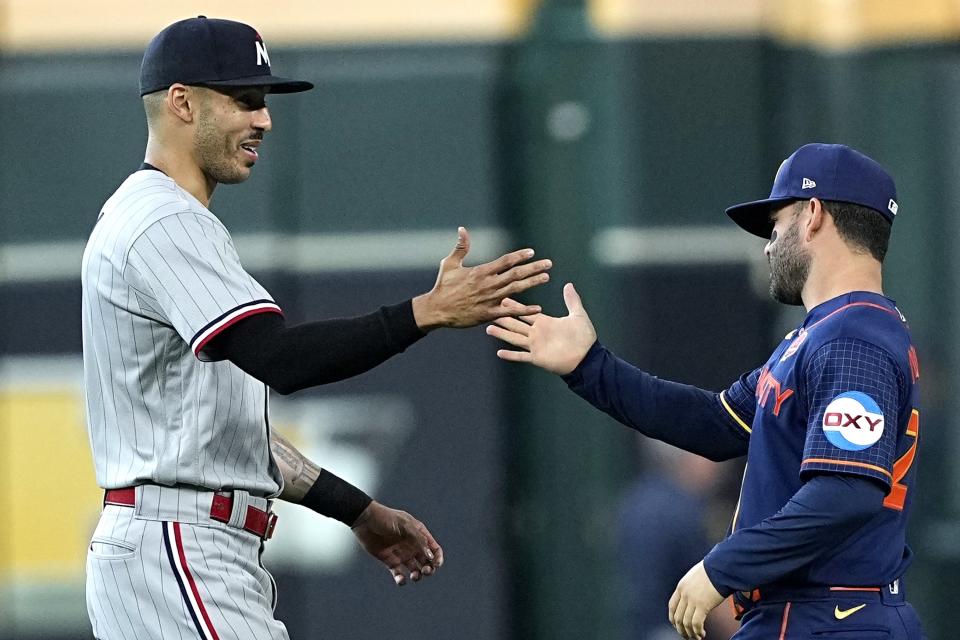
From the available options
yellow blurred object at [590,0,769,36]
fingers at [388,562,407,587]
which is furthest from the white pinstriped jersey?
yellow blurred object at [590,0,769,36]

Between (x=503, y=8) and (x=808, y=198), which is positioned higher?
(x=503, y=8)

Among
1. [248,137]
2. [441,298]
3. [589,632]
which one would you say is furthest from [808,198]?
[589,632]

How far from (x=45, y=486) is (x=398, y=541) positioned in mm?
4438

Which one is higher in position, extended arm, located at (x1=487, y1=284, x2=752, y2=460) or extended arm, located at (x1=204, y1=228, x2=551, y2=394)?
extended arm, located at (x1=204, y1=228, x2=551, y2=394)

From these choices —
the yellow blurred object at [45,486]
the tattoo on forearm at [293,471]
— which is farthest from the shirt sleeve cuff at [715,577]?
the yellow blurred object at [45,486]

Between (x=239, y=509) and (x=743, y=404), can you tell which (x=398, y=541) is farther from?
(x=743, y=404)

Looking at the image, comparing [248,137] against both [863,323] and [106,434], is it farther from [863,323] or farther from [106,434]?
[863,323]

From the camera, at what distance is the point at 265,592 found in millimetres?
3338

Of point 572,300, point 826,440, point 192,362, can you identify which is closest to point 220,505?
point 192,362

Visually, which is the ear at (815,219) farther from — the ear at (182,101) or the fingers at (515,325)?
the ear at (182,101)

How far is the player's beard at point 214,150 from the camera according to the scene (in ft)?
11.0

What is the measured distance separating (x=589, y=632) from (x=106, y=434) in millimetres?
4892

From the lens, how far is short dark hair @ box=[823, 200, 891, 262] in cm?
335

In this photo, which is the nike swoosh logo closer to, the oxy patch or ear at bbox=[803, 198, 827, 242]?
the oxy patch
